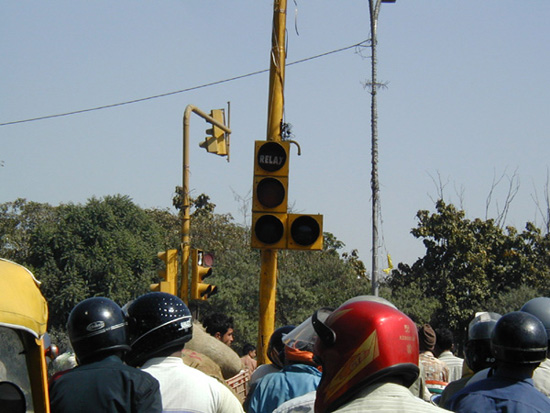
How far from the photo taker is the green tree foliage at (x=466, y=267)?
31.0 m

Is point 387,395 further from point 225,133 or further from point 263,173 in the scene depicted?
point 225,133

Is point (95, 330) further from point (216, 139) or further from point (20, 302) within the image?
point (216, 139)

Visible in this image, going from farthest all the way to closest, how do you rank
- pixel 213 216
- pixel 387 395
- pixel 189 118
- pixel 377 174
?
1. pixel 213 216
2. pixel 377 174
3. pixel 189 118
4. pixel 387 395

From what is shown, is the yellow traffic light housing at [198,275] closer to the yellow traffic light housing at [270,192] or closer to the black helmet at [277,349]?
the yellow traffic light housing at [270,192]

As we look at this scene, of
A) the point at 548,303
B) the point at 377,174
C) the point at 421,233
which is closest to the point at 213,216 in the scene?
the point at 421,233

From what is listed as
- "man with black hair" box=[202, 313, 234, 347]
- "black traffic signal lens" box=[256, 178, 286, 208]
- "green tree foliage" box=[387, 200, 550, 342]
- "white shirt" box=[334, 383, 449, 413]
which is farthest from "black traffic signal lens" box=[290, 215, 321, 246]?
"green tree foliage" box=[387, 200, 550, 342]

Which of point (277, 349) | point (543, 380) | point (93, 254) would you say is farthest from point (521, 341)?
point (93, 254)

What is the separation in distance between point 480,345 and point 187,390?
1850mm

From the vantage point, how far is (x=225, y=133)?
14023mm

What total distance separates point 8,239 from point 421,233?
2431cm

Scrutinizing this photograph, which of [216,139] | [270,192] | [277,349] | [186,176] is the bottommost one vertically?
[277,349]

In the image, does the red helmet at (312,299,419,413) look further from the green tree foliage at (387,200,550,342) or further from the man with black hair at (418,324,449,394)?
the green tree foliage at (387,200,550,342)

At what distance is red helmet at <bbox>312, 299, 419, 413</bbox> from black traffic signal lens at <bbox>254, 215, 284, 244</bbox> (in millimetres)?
6002

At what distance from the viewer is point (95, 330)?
11.8 ft
